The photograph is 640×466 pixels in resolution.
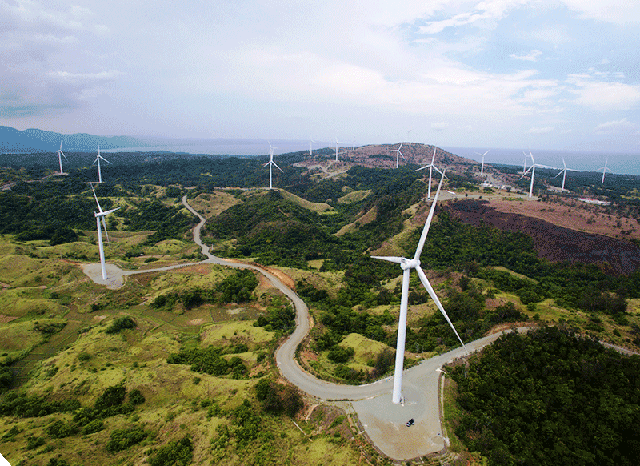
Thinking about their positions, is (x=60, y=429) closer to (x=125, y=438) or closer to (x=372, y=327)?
(x=125, y=438)

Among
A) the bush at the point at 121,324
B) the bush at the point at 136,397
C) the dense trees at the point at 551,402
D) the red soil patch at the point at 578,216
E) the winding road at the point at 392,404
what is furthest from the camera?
the red soil patch at the point at 578,216

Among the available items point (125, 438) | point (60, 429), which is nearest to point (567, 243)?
point (125, 438)

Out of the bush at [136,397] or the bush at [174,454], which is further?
the bush at [136,397]

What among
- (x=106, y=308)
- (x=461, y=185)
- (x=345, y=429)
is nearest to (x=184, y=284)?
(x=106, y=308)

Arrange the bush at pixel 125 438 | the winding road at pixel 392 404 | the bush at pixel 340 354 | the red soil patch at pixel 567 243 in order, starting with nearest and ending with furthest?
1. the winding road at pixel 392 404
2. the bush at pixel 125 438
3. the bush at pixel 340 354
4. the red soil patch at pixel 567 243

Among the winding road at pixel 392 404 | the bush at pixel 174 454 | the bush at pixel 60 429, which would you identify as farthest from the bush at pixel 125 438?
the winding road at pixel 392 404

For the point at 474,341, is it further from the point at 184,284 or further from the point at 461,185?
the point at 461,185

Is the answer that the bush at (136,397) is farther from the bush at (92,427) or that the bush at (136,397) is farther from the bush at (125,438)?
the bush at (125,438)
